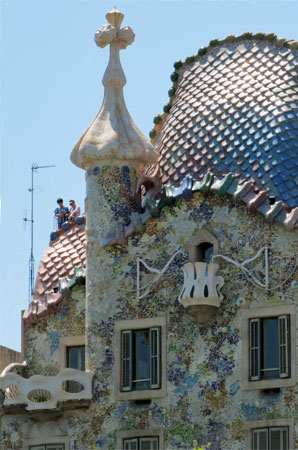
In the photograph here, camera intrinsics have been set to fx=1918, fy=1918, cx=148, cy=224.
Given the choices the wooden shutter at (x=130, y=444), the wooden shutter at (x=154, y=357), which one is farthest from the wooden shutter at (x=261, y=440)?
the wooden shutter at (x=130, y=444)

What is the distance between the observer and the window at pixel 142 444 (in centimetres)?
3528

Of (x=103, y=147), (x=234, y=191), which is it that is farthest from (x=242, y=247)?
(x=103, y=147)

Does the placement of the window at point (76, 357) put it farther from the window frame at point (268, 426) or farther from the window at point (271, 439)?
the window at point (271, 439)

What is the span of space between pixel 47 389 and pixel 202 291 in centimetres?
361

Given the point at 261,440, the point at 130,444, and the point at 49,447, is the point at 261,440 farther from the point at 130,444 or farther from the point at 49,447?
the point at 49,447

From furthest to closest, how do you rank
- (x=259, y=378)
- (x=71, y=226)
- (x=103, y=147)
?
(x=71, y=226) → (x=103, y=147) → (x=259, y=378)

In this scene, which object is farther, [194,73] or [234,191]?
[194,73]

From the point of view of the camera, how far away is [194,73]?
3919 cm

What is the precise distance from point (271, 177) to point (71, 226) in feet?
16.9

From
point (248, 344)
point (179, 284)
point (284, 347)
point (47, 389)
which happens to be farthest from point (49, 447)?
point (284, 347)

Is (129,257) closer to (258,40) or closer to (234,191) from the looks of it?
(234,191)

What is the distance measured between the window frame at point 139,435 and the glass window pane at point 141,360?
2.73 ft

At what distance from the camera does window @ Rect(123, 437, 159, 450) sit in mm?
35281

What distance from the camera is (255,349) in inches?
1372
